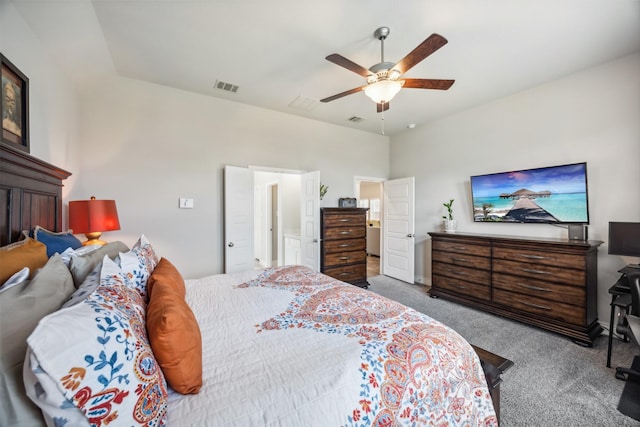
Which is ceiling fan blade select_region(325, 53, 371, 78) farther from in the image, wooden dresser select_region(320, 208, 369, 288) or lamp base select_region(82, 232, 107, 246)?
lamp base select_region(82, 232, 107, 246)

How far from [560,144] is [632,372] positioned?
8.00 ft

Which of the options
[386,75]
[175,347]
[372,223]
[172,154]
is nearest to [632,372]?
[386,75]

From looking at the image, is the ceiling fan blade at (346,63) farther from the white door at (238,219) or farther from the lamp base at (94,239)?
the lamp base at (94,239)

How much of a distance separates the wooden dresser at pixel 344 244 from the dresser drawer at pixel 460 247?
1189 millimetres

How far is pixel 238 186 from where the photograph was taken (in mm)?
3586

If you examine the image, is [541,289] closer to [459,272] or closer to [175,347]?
[459,272]

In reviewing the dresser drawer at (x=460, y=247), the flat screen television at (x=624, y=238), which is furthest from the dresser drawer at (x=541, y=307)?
the flat screen television at (x=624, y=238)

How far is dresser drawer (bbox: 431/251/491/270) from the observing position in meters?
3.33

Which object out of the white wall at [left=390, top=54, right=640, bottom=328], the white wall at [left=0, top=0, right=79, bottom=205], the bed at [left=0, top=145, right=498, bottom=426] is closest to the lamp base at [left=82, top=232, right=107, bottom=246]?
the white wall at [left=0, top=0, right=79, bottom=205]

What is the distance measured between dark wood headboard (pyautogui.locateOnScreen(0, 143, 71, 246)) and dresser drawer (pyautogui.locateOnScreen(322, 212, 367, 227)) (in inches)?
118

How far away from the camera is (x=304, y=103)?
3.72 meters

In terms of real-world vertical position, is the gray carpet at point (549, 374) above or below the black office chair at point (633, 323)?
below

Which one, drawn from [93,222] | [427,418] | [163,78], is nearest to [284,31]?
[163,78]

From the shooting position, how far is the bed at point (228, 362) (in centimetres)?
61
